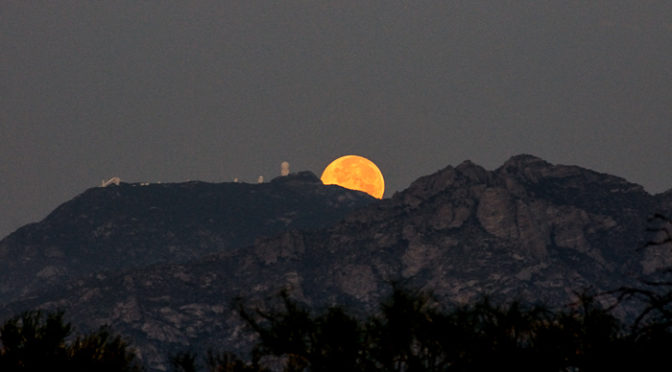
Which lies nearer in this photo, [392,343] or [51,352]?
[392,343]

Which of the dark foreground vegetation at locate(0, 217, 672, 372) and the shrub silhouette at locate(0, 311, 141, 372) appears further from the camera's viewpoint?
the shrub silhouette at locate(0, 311, 141, 372)

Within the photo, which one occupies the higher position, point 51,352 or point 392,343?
point 392,343

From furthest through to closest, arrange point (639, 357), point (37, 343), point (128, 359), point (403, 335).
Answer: point (128, 359) → point (37, 343) → point (403, 335) → point (639, 357)

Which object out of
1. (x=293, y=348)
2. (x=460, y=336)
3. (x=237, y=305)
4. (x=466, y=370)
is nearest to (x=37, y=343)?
(x=237, y=305)

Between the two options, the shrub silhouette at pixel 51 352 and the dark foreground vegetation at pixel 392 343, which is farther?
the shrub silhouette at pixel 51 352

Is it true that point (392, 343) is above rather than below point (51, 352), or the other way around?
above

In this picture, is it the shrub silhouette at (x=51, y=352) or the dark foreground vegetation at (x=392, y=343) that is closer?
the dark foreground vegetation at (x=392, y=343)

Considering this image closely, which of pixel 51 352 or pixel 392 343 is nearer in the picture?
pixel 392 343

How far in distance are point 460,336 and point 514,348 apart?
945 centimetres

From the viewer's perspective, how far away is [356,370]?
55.3m

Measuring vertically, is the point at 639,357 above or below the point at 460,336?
below

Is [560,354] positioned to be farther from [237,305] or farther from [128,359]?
[128,359]

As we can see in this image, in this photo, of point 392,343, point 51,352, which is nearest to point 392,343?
point 392,343

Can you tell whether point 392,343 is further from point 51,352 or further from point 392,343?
point 51,352
